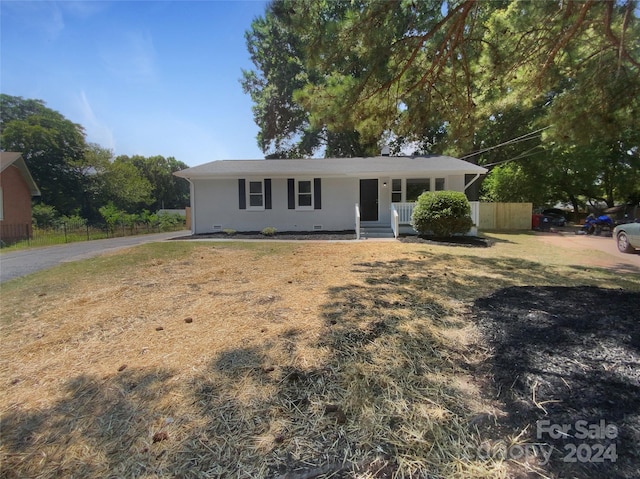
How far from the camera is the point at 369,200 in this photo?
51.3 ft

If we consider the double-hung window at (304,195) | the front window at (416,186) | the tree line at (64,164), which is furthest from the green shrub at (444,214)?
the tree line at (64,164)

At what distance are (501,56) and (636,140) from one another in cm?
2235

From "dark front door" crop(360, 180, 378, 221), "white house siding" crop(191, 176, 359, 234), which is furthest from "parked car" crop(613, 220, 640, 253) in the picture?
"white house siding" crop(191, 176, 359, 234)

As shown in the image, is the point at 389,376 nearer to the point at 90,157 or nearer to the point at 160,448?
the point at 160,448

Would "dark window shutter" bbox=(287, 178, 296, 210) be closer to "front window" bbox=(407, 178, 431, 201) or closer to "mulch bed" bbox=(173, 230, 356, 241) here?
"mulch bed" bbox=(173, 230, 356, 241)

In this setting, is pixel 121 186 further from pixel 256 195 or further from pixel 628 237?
pixel 628 237

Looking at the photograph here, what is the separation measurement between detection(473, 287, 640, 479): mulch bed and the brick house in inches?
821

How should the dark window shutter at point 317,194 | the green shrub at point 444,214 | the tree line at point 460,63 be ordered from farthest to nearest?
1. the dark window shutter at point 317,194
2. the green shrub at point 444,214
3. the tree line at point 460,63

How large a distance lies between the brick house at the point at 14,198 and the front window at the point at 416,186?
18.8 m

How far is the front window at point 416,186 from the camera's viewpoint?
15109mm

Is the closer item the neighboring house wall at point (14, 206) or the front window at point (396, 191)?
the front window at point (396, 191)

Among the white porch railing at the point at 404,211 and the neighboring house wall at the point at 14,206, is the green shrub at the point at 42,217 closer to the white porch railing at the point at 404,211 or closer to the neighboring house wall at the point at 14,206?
the neighboring house wall at the point at 14,206

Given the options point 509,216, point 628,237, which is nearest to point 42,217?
point 509,216

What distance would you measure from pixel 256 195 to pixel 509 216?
14994 millimetres
